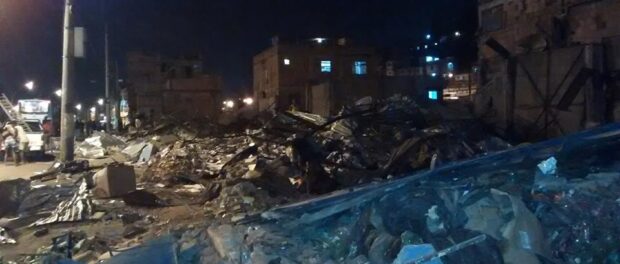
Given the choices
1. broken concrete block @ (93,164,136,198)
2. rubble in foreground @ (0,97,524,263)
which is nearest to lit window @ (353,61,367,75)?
rubble in foreground @ (0,97,524,263)

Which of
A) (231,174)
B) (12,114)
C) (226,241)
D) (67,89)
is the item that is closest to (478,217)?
(226,241)

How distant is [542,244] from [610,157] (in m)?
1.85

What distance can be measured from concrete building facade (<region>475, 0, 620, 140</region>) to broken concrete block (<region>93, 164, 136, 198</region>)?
10178 mm

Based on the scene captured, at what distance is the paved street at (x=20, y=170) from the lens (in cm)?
1497

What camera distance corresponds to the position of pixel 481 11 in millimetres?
27375

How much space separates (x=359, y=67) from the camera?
46.8m

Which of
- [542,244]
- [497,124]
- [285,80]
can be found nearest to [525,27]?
[497,124]

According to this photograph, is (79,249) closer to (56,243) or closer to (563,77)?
(56,243)

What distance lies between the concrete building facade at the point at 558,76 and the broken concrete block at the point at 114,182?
1018 cm

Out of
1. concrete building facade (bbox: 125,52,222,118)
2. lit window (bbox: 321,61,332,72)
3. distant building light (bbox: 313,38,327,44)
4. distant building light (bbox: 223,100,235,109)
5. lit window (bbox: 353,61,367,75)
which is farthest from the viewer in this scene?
distant building light (bbox: 223,100,235,109)

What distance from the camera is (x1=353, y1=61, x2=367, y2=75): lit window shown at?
153ft

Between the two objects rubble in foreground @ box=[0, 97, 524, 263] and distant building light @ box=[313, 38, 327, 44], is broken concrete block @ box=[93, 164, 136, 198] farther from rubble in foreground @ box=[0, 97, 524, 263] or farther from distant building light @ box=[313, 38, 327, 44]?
distant building light @ box=[313, 38, 327, 44]

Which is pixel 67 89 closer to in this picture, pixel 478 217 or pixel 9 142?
pixel 9 142

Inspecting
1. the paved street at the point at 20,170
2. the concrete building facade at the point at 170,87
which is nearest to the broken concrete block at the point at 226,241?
the paved street at the point at 20,170
